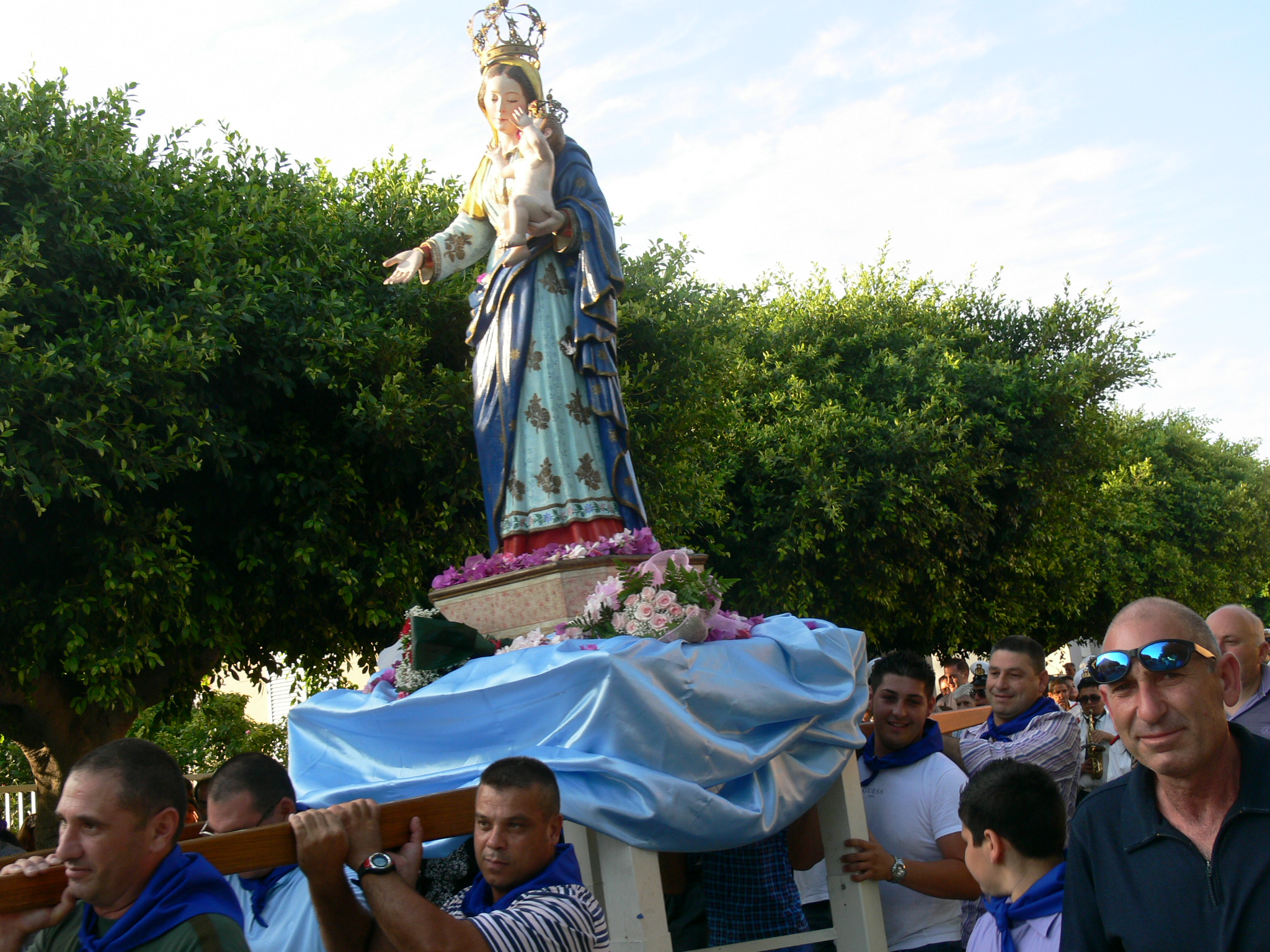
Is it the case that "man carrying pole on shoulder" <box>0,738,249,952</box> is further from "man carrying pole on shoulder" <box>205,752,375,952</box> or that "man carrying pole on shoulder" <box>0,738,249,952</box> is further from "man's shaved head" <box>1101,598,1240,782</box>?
"man's shaved head" <box>1101,598,1240,782</box>

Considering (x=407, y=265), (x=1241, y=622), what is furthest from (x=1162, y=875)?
(x=407, y=265)

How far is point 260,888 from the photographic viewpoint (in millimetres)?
3584

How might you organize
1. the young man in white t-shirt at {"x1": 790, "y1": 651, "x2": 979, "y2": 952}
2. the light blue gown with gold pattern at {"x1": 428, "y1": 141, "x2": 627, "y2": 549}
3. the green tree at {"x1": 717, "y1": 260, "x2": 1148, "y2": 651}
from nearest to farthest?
the young man in white t-shirt at {"x1": 790, "y1": 651, "x2": 979, "y2": 952}, the light blue gown with gold pattern at {"x1": 428, "y1": 141, "x2": 627, "y2": 549}, the green tree at {"x1": 717, "y1": 260, "x2": 1148, "y2": 651}

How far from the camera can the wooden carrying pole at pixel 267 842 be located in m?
2.46

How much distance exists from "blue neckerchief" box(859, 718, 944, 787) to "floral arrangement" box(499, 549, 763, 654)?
840 millimetres

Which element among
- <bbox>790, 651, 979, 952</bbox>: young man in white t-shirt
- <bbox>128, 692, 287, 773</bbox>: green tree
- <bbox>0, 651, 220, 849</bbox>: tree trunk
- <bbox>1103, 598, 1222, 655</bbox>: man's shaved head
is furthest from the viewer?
<bbox>128, 692, 287, 773</bbox>: green tree

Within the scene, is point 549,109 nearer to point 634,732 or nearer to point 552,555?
point 552,555

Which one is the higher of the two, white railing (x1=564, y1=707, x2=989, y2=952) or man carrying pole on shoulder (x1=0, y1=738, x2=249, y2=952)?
man carrying pole on shoulder (x1=0, y1=738, x2=249, y2=952)

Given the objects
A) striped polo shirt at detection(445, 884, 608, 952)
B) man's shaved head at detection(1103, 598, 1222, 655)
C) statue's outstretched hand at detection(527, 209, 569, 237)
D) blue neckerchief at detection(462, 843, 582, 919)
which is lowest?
striped polo shirt at detection(445, 884, 608, 952)

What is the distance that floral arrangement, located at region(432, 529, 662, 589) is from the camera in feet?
20.5

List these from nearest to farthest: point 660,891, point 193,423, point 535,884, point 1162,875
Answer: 1. point 1162,875
2. point 535,884
3. point 660,891
4. point 193,423

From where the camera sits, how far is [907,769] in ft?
16.4

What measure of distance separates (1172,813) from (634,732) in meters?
2.35

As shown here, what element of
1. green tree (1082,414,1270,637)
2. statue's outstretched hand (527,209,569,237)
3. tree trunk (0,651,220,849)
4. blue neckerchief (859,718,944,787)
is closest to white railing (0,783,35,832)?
tree trunk (0,651,220,849)
